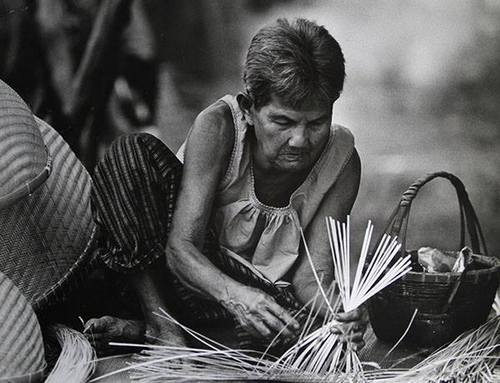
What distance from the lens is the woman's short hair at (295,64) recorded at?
2.04 meters

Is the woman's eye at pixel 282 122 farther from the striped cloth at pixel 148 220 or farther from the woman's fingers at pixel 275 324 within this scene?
the woman's fingers at pixel 275 324

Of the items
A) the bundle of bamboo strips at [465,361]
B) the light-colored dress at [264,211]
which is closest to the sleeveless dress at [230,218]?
the light-colored dress at [264,211]

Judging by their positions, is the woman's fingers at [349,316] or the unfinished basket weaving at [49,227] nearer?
the woman's fingers at [349,316]

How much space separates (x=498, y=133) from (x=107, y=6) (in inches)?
42.8

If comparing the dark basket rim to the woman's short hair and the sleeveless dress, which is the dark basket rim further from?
the woman's short hair

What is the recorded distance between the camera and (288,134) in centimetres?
211

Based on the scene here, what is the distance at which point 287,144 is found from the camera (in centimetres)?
212

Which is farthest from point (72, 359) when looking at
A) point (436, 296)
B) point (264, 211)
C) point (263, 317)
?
point (436, 296)

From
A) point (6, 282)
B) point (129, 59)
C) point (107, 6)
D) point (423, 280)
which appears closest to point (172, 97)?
point (129, 59)

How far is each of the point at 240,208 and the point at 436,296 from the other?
1.79 ft

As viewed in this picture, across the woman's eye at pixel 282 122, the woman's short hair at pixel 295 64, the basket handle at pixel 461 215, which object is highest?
the woman's short hair at pixel 295 64

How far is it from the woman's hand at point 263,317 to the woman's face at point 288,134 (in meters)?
0.34

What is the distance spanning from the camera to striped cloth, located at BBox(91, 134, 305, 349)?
2.19m

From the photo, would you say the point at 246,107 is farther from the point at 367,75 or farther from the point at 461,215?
the point at 461,215
